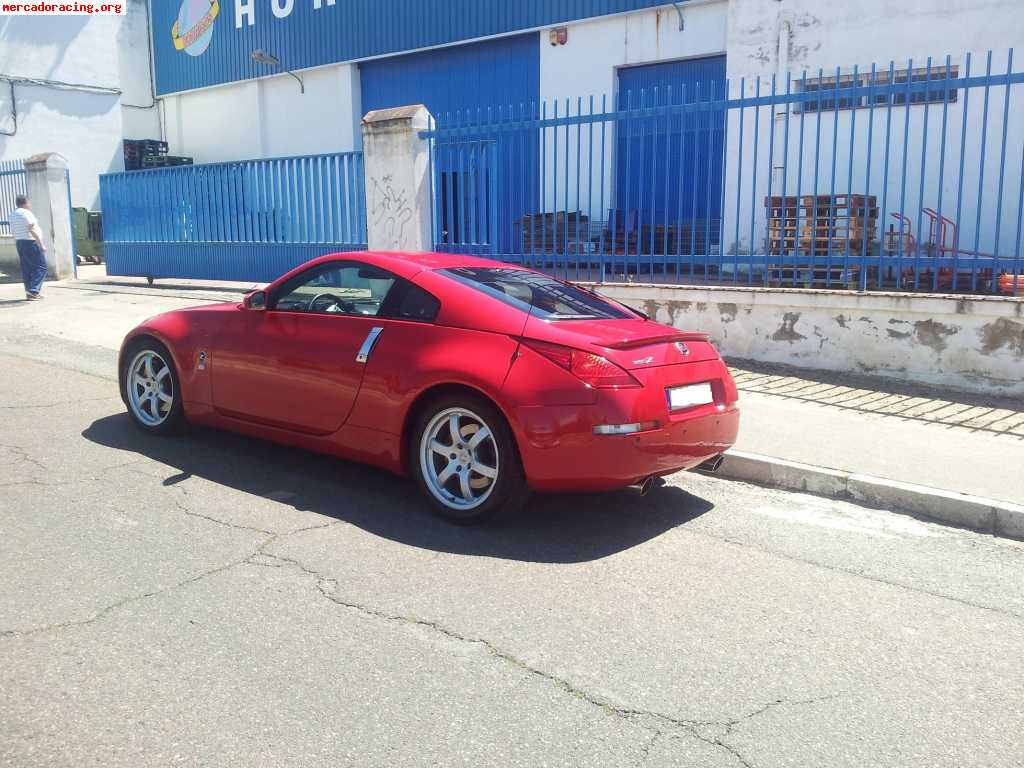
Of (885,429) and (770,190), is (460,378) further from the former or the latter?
(770,190)

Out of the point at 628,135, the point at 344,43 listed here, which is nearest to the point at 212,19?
the point at 344,43

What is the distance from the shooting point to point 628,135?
954cm

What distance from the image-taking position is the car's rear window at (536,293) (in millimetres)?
5074

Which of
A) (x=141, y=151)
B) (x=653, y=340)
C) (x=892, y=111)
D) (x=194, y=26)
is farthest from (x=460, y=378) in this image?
(x=141, y=151)

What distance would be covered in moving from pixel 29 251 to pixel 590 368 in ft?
48.0

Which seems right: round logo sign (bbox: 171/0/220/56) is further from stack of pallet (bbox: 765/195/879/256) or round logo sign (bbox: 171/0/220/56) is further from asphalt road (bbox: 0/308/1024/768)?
asphalt road (bbox: 0/308/1024/768)

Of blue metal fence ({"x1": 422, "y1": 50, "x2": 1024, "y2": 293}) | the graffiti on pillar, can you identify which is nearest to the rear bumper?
blue metal fence ({"x1": 422, "y1": 50, "x2": 1024, "y2": 293})

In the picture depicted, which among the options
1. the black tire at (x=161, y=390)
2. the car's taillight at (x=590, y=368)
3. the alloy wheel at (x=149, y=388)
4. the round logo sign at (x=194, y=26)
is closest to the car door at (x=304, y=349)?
the black tire at (x=161, y=390)

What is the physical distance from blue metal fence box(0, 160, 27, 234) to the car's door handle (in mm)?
17584

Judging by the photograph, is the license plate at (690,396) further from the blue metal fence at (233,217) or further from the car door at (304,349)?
the blue metal fence at (233,217)

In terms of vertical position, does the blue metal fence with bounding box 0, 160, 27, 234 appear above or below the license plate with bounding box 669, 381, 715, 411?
above

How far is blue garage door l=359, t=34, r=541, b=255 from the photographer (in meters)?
10.8

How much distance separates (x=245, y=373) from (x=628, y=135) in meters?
5.46

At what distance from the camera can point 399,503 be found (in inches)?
206
